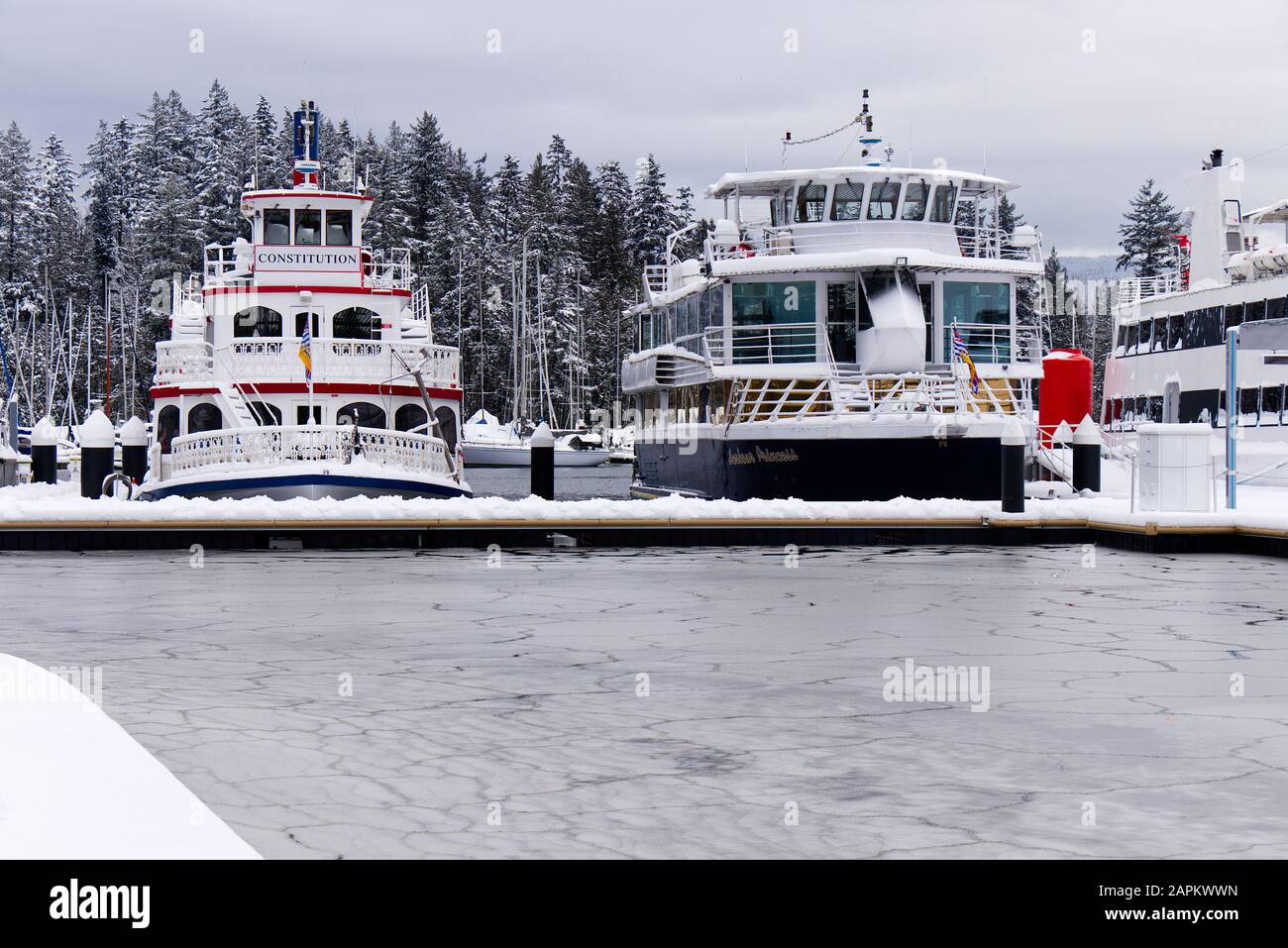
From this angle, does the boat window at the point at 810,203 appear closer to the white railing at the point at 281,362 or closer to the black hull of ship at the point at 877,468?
the black hull of ship at the point at 877,468

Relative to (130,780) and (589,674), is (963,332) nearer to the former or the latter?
(589,674)

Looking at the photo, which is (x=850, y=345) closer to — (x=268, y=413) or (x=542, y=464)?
(x=542, y=464)

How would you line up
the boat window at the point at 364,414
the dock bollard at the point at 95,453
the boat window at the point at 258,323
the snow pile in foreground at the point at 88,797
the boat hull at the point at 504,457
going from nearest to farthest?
the snow pile in foreground at the point at 88,797 → the dock bollard at the point at 95,453 → the boat window at the point at 364,414 → the boat window at the point at 258,323 → the boat hull at the point at 504,457

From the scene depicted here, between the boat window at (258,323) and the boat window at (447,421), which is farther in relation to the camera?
the boat window at (447,421)

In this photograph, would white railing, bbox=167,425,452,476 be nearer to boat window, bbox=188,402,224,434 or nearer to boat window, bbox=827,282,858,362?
boat window, bbox=188,402,224,434

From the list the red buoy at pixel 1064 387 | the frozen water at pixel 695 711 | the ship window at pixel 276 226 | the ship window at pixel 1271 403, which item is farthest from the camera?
the ship window at pixel 1271 403

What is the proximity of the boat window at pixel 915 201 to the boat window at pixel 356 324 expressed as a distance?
10.2 m

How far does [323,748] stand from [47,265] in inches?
3712

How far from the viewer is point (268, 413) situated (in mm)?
28594

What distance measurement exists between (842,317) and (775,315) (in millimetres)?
1211

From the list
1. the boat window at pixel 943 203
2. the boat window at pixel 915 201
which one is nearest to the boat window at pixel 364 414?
the boat window at pixel 915 201

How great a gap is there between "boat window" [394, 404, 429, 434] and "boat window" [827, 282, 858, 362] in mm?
7643

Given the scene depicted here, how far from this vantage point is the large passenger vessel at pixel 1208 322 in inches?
1597

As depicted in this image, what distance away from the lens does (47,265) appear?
94188 mm
